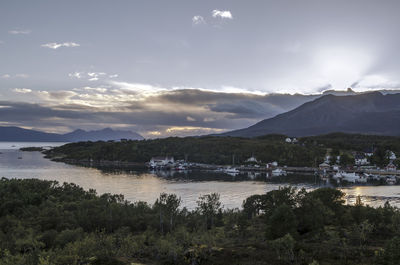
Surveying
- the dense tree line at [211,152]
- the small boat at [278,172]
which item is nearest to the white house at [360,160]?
the dense tree line at [211,152]

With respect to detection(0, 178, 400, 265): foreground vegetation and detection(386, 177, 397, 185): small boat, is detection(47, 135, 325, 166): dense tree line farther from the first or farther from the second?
detection(0, 178, 400, 265): foreground vegetation

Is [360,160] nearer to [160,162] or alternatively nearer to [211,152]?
[211,152]

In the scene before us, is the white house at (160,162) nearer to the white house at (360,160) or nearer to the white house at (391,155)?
the white house at (360,160)

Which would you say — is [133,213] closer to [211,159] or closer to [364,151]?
[211,159]

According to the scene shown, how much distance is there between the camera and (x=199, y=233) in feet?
74.9

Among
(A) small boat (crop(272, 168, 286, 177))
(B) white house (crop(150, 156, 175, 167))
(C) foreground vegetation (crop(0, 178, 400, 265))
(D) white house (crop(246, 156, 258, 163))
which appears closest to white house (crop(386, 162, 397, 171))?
(A) small boat (crop(272, 168, 286, 177))

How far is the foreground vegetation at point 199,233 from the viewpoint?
18828mm

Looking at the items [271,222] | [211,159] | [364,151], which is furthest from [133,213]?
[364,151]

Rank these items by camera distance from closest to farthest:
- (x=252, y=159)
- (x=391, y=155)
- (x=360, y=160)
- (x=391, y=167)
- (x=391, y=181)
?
(x=391, y=181) < (x=391, y=167) < (x=360, y=160) < (x=391, y=155) < (x=252, y=159)

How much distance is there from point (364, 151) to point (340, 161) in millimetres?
20792

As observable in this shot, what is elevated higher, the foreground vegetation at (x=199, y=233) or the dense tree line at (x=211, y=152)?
the dense tree line at (x=211, y=152)

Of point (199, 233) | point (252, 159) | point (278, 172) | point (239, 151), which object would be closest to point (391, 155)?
point (278, 172)

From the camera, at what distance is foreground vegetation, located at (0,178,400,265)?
18.8m

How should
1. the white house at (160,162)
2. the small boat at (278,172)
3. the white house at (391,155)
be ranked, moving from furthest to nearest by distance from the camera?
the white house at (160,162), the white house at (391,155), the small boat at (278,172)
